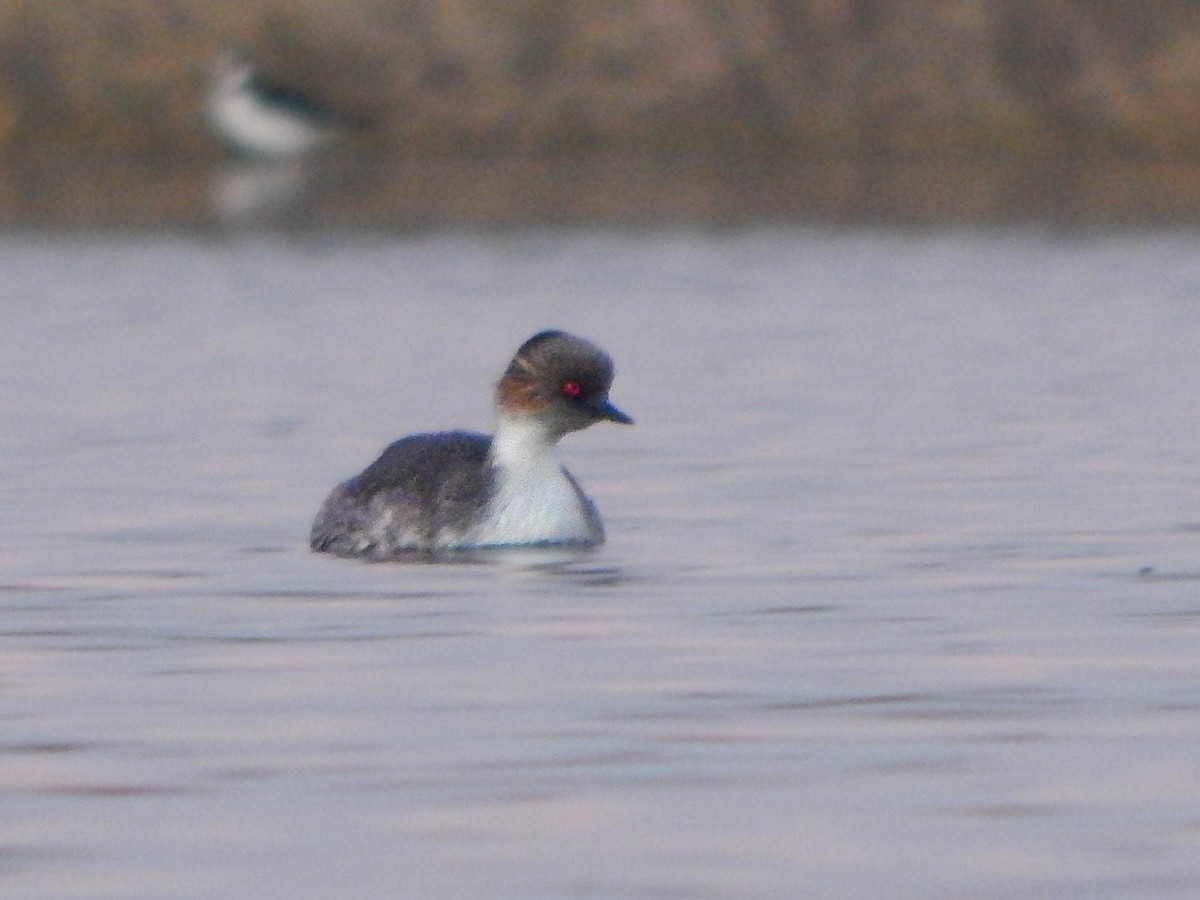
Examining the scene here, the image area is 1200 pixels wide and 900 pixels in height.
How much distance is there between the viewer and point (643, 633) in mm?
10477

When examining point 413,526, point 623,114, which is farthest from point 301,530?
point 623,114

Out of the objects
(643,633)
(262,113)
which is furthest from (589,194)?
(643,633)

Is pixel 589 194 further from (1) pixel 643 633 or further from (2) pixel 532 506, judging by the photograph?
Answer: (1) pixel 643 633

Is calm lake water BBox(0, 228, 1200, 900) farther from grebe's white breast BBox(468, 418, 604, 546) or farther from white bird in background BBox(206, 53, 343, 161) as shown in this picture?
white bird in background BBox(206, 53, 343, 161)

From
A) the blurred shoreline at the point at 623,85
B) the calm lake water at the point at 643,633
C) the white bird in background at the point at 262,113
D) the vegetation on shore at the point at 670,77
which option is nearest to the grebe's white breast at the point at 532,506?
the calm lake water at the point at 643,633

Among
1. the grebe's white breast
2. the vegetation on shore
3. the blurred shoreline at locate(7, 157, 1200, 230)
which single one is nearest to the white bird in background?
the blurred shoreline at locate(7, 157, 1200, 230)

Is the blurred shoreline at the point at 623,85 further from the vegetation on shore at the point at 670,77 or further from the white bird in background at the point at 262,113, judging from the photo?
the white bird in background at the point at 262,113

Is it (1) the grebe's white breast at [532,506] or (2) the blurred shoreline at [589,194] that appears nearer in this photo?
(1) the grebe's white breast at [532,506]

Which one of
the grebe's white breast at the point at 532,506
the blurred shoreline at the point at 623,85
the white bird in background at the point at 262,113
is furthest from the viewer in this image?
the blurred shoreline at the point at 623,85

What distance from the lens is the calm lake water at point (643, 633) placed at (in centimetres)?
743

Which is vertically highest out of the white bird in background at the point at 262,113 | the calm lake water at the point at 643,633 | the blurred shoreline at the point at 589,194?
the white bird in background at the point at 262,113

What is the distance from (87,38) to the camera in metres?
47.0

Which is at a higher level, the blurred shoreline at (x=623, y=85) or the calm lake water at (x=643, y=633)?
the blurred shoreline at (x=623, y=85)

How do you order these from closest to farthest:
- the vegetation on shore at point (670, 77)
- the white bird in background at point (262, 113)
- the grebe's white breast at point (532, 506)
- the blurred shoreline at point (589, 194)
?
the grebe's white breast at point (532, 506), the blurred shoreline at point (589, 194), the white bird in background at point (262, 113), the vegetation on shore at point (670, 77)
